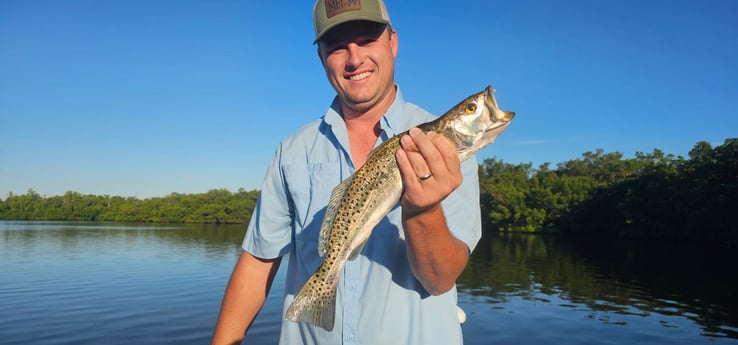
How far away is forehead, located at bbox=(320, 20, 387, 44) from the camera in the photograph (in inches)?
125

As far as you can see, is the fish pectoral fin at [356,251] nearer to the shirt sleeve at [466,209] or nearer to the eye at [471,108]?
the shirt sleeve at [466,209]

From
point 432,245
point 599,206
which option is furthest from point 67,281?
point 599,206

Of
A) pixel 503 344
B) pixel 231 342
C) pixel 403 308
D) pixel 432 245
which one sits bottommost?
pixel 503 344

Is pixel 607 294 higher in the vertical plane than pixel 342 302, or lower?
lower

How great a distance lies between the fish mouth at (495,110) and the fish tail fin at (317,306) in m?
1.32

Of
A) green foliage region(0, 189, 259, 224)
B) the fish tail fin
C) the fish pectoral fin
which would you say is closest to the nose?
the fish pectoral fin

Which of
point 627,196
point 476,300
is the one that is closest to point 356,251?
point 476,300

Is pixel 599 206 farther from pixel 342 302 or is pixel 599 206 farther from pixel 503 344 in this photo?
pixel 342 302

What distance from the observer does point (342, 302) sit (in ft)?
9.49

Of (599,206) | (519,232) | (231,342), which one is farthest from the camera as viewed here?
(519,232)

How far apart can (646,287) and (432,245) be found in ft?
116

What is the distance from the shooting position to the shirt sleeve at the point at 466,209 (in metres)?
2.97

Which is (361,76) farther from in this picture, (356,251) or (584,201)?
(584,201)

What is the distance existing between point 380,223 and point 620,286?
114 ft
